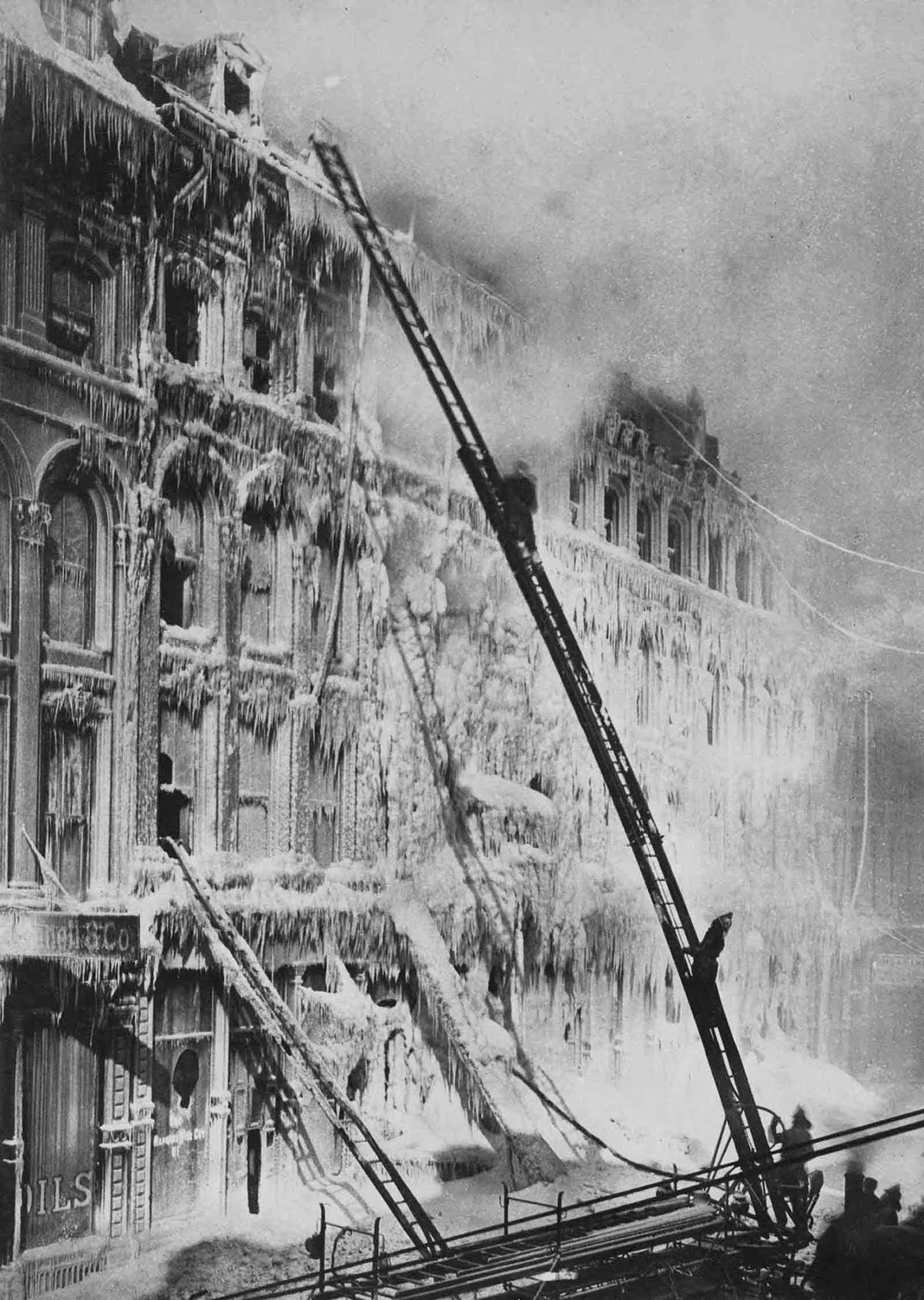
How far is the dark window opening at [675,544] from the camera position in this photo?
786 inches

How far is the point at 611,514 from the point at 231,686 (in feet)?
21.5

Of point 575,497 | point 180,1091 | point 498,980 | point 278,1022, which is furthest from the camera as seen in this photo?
point 575,497

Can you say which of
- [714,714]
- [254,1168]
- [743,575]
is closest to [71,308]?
[254,1168]

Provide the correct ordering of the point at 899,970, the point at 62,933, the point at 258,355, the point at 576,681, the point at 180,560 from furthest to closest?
the point at 899,970 < the point at 576,681 < the point at 258,355 < the point at 180,560 < the point at 62,933

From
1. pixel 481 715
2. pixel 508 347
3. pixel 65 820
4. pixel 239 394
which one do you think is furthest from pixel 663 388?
pixel 65 820

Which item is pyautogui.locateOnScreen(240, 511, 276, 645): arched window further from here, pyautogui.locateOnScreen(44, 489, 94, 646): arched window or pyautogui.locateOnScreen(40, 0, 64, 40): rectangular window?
pyautogui.locateOnScreen(40, 0, 64, 40): rectangular window

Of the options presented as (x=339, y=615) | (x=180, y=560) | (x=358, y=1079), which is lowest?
(x=358, y=1079)

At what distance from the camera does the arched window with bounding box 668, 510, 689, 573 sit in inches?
786

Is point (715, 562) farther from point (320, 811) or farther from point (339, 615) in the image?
point (320, 811)

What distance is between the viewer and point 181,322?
14.5 meters

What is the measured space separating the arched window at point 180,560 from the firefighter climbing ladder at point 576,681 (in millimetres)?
2619

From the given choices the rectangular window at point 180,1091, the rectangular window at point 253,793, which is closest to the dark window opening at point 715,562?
the rectangular window at point 253,793

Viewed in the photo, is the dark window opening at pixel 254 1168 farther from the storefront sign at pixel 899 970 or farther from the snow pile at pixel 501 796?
the storefront sign at pixel 899 970

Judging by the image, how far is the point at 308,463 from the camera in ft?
51.0
